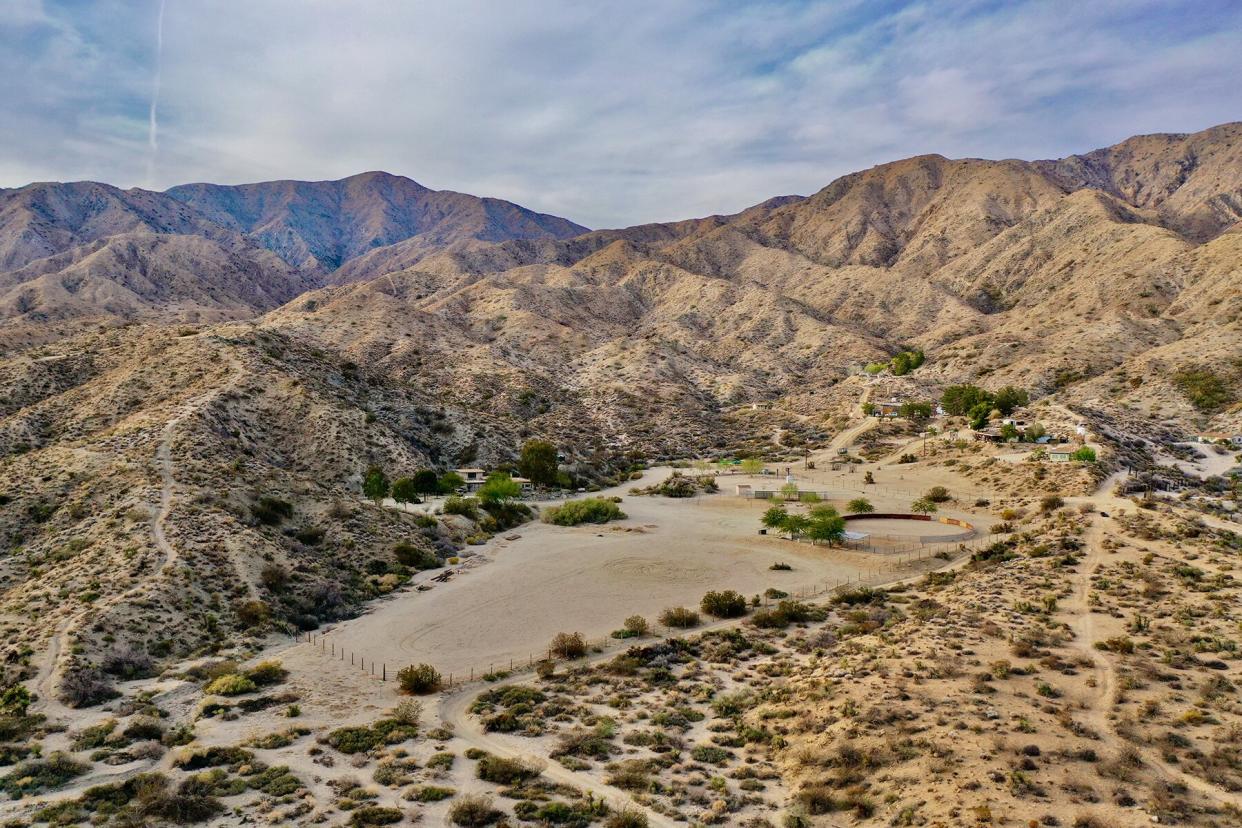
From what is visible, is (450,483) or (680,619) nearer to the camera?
(680,619)

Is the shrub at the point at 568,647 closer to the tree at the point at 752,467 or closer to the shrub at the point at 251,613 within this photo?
the shrub at the point at 251,613

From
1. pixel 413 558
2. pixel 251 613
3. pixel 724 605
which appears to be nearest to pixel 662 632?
pixel 724 605

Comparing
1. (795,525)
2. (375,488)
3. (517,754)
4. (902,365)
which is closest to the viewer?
(517,754)

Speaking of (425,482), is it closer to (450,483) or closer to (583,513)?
(450,483)

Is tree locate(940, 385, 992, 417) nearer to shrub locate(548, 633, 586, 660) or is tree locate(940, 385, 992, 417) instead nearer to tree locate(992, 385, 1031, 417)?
tree locate(992, 385, 1031, 417)

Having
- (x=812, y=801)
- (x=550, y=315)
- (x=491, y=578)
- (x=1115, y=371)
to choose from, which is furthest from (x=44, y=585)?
(x=550, y=315)

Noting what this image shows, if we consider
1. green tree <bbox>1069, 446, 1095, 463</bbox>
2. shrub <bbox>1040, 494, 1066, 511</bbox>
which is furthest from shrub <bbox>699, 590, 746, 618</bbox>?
green tree <bbox>1069, 446, 1095, 463</bbox>

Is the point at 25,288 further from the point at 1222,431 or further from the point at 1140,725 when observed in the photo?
the point at 1222,431
